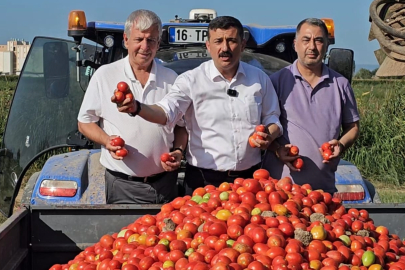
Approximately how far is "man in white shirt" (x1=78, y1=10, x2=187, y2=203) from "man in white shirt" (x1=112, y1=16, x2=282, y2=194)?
15 cm

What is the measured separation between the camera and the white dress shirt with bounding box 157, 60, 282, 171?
13.1ft

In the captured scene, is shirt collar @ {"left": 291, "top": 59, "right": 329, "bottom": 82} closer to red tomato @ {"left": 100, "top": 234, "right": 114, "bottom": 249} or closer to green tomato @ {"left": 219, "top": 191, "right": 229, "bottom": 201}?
green tomato @ {"left": 219, "top": 191, "right": 229, "bottom": 201}

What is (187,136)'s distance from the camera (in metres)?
4.16

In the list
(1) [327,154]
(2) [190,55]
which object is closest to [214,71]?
(1) [327,154]

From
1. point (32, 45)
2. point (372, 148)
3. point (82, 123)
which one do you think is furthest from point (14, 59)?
point (82, 123)

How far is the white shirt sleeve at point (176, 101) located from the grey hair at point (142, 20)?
39 cm

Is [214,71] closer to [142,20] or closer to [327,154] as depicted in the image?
[142,20]

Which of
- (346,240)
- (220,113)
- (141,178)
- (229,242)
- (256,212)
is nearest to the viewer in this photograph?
(229,242)

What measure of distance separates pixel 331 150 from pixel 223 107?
76cm

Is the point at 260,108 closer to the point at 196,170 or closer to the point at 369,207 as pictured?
the point at 196,170

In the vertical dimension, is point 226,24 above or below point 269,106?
above

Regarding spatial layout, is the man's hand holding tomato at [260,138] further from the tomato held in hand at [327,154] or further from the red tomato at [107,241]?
the red tomato at [107,241]

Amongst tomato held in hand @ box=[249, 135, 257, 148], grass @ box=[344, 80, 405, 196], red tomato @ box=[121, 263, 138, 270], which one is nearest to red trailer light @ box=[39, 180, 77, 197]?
tomato held in hand @ box=[249, 135, 257, 148]

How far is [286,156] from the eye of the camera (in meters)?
4.02
